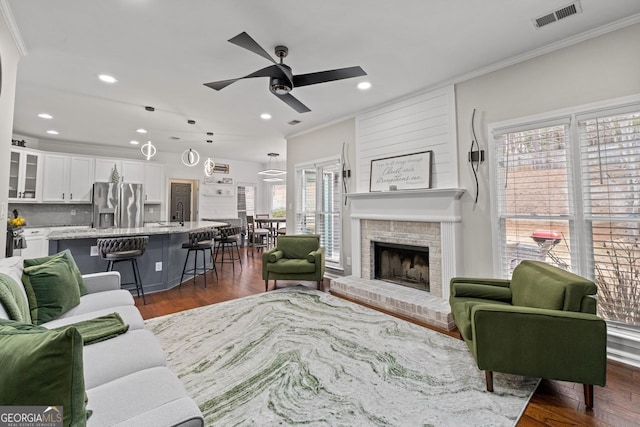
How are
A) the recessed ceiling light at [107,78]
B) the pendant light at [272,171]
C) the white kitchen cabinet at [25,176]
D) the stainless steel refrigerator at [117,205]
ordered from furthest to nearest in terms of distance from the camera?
the pendant light at [272,171] → the stainless steel refrigerator at [117,205] → the white kitchen cabinet at [25,176] → the recessed ceiling light at [107,78]

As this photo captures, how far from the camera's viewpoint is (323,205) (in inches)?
216

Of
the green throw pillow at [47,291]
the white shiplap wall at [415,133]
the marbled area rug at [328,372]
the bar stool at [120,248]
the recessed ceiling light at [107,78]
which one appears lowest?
the marbled area rug at [328,372]

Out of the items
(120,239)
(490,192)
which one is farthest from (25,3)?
(490,192)

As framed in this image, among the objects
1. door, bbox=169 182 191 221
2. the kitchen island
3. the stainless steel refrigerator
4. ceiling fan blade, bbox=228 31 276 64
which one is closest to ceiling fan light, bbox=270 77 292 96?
ceiling fan blade, bbox=228 31 276 64

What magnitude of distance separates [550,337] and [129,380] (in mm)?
2431

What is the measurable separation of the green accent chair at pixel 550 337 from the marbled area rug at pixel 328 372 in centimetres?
28

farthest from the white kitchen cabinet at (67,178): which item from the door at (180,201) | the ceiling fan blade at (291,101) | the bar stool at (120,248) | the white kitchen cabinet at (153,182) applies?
the ceiling fan blade at (291,101)

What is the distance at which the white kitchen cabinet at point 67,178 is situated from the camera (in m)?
5.91

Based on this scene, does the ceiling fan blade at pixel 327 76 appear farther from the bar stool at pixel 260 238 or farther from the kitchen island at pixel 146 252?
the bar stool at pixel 260 238

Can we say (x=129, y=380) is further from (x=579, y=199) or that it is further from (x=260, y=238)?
(x=260, y=238)

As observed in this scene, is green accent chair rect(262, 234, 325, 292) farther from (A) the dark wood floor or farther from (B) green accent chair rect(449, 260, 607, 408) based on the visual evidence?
(A) the dark wood floor

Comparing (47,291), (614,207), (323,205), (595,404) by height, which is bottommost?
(595,404)

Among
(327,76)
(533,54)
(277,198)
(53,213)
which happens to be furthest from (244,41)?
(277,198)

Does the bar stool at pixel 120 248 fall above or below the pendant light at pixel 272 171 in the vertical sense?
below
